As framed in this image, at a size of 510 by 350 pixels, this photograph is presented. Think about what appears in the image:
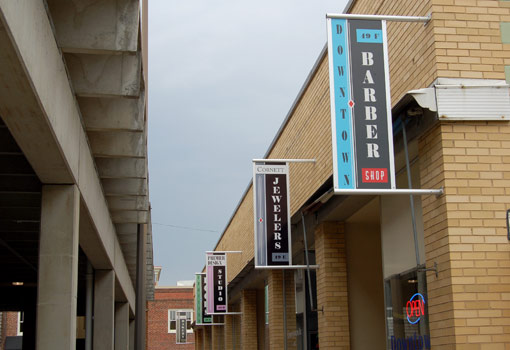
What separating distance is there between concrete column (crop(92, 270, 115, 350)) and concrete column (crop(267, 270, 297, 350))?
3.77 m

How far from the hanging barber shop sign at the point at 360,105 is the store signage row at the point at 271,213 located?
5.78 metres

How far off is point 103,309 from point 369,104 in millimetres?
9034

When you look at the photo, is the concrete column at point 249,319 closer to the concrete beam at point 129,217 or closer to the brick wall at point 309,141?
the brick wall at point 309,141

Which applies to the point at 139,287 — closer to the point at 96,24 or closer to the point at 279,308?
the point at 279,308

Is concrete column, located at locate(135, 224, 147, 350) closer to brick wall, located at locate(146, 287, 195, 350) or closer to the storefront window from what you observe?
the storefront window

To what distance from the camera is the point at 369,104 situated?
26.9 feet

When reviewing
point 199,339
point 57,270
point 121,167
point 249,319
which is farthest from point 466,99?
point 199,339

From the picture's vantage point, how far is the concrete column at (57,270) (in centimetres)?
825

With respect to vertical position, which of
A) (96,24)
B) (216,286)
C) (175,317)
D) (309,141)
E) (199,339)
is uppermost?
(309,141)

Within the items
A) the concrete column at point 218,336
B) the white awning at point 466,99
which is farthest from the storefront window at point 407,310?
the concrete column at point 218,336

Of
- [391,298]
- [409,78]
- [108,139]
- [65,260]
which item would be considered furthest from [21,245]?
[409,78]

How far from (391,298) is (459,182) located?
2.52 meters

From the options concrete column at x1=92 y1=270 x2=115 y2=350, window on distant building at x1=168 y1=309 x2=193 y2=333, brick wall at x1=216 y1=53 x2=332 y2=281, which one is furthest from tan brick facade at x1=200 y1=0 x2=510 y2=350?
window on distant building at x1=168 y1=309 x2=193 y2=333

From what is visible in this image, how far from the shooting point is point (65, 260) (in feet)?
28.0
